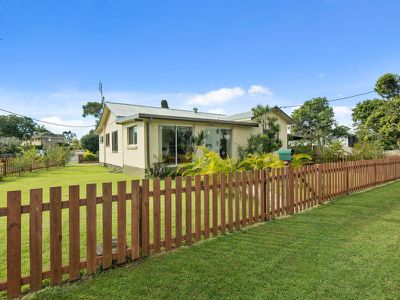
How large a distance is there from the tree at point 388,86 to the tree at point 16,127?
7356cm

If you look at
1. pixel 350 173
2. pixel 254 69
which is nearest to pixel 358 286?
pixel 350 173

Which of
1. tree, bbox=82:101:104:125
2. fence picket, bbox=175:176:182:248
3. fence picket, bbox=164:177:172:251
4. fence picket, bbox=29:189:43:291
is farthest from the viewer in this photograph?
tree, bbox=82:101:104:125

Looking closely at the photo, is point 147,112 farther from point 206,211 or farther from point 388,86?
point 388,86

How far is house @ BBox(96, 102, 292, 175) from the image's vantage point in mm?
12242

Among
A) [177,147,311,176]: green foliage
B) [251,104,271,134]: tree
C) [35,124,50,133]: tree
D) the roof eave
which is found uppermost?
[35,124,50,133]: tree

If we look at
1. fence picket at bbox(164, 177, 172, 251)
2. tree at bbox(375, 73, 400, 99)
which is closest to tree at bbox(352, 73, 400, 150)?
tree at bbox(375, 73, 400, 99)

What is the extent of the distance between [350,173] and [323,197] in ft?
6.52

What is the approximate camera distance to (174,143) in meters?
13.0

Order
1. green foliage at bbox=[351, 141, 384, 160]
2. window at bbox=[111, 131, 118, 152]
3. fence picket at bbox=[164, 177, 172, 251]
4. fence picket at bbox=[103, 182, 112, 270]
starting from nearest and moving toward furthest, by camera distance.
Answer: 1. fence picket at bbox=[103, 182, 112, 270]
2. fence picket at bbox=[164, 177, 172, 251]
3. green foliage at bbox=[351, 141, 384, 160]
4. window at bbox=[111, 131, 118, 152]

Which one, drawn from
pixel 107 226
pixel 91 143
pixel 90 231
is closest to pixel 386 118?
pixel 107 226

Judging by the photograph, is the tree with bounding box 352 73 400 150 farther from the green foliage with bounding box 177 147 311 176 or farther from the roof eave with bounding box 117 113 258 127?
the green foliage with bounding box 177 147 311 176

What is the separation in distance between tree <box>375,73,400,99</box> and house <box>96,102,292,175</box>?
15164 millimetres

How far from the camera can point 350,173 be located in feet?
26.1

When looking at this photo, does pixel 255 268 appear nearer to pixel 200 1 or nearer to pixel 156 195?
pixel 156 195
